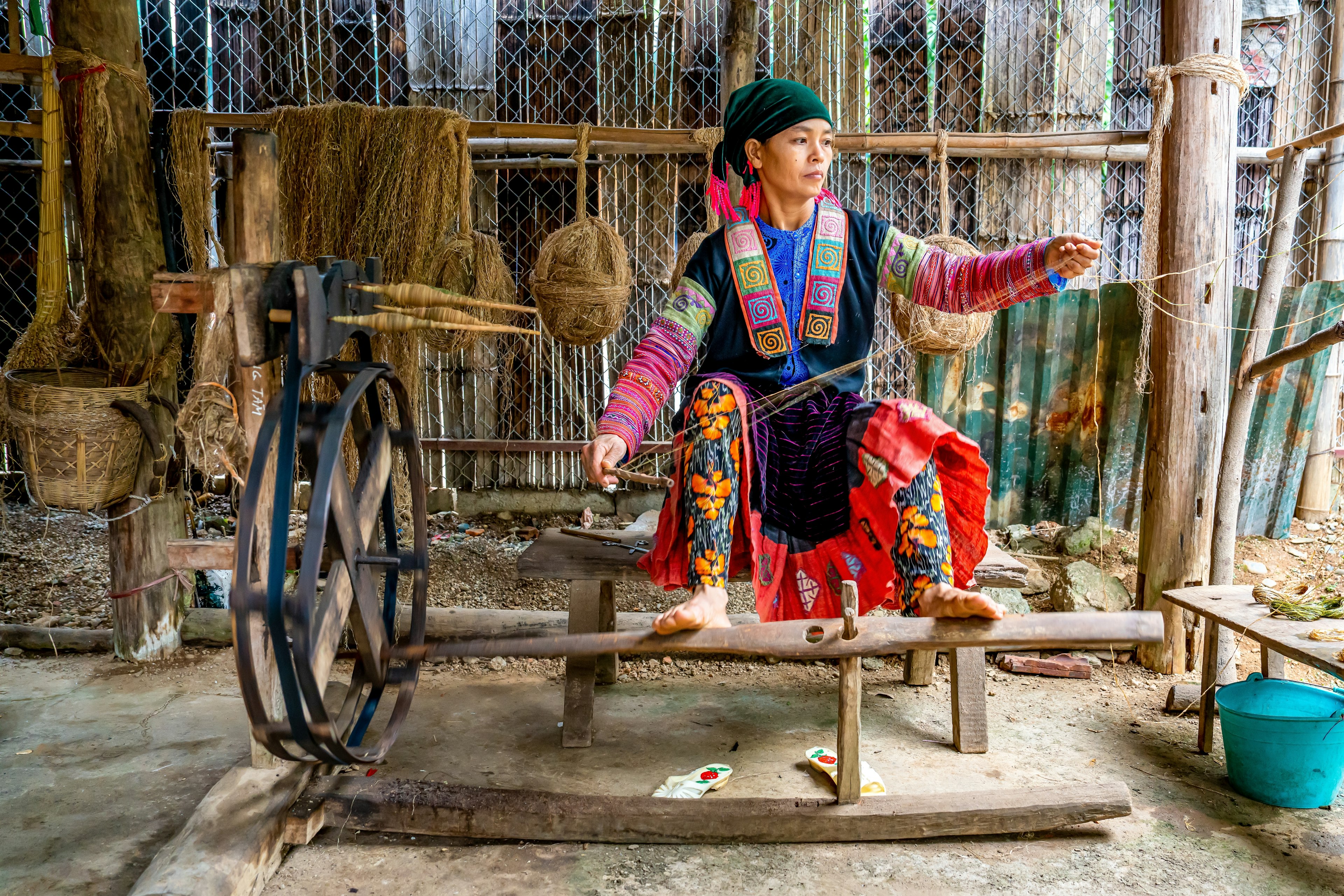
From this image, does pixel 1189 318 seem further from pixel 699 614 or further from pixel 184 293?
pixel 184 293

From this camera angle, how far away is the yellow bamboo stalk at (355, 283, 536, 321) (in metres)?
2.29

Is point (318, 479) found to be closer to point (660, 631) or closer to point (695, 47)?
point (660, 631)

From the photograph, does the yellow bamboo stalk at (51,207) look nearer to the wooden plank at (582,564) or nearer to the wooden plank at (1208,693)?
the wooden plank at (582,564)

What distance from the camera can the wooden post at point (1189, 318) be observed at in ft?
11.0

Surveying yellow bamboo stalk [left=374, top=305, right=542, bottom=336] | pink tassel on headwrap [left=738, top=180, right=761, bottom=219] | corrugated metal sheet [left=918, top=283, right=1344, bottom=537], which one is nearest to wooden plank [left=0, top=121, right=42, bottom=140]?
yellow bamboo stalk [left=374, top=305, right=542, bottom=336]

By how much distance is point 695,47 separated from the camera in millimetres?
4914

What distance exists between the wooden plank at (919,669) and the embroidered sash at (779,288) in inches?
56.3

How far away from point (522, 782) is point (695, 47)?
149 inches

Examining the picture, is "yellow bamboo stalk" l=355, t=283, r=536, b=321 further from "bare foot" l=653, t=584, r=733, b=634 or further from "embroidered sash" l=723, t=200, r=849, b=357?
"bare foot" l=653, t=584, r=733, b=634

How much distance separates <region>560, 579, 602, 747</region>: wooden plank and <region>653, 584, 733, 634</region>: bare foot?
30.8 inches

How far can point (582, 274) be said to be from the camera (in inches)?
149

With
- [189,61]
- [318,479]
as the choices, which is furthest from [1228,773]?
[189,61]

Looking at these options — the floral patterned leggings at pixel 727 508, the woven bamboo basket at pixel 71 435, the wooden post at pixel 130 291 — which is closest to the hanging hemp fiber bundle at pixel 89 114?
the wooden post at pixel 130 291

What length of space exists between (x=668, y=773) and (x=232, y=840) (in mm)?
1210
